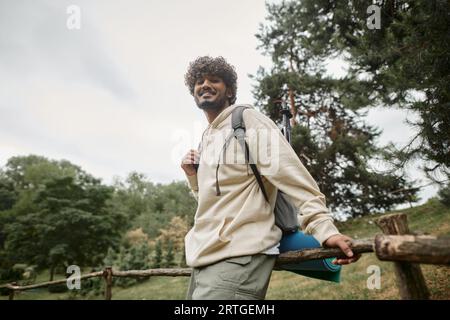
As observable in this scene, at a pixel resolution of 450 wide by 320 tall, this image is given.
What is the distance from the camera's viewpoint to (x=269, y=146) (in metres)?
1.62

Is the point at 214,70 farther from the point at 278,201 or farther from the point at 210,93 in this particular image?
the point at 278,201

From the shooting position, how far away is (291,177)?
59.6 inches

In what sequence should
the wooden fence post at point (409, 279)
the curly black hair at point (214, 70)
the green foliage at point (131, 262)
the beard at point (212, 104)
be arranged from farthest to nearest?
the green foliage at point (131, 262)
the curly black hair at point (214, 70)
the beard at point (212, 104)
the wooden fence post at point (409, 279)

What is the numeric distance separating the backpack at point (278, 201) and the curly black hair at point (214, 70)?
1.68 feet

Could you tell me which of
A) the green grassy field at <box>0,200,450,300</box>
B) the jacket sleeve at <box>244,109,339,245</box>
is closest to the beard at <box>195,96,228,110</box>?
the jacket sleeve at <box>244,109,339,245</box>

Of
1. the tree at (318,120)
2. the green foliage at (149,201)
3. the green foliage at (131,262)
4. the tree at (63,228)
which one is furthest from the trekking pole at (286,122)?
the green foliage at (149,201)

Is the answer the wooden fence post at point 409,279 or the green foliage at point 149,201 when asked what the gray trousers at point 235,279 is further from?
the green foliage at point 149,201

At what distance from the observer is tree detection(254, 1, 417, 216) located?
560 inches

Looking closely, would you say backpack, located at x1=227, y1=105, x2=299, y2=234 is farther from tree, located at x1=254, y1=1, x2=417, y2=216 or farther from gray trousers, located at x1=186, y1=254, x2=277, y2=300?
tree, located at x1=254, y1=1, x2=417, y2=216

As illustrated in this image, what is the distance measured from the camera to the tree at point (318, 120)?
46.7 ft

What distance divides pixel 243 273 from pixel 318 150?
1350 cm

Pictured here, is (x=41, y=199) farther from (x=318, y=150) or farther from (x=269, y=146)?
(x=269, y=146)
